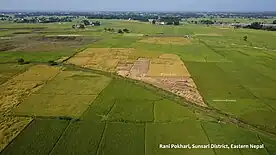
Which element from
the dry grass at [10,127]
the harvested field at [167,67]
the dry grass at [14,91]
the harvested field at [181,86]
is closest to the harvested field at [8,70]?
the dry grass at [14,91]

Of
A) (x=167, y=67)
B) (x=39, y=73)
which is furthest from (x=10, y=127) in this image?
(x=167, y=67)

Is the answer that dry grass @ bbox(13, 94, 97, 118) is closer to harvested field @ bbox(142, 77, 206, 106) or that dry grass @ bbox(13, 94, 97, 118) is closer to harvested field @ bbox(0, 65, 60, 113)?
harvested field @ bbox(0, 65, 60, 113)

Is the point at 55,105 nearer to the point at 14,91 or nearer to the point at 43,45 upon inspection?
the point at 14,91

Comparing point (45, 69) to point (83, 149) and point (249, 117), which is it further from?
point (249, 117)

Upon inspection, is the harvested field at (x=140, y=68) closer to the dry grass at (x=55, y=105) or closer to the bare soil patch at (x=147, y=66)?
the bare soil patch at (x=147, y=66)

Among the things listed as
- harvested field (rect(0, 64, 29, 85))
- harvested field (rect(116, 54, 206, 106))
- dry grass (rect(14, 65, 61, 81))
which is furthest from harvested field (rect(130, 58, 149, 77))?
harvested field (rect(0, 64, 29, 85))

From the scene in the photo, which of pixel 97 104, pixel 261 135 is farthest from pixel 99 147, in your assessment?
pixel 261 135
